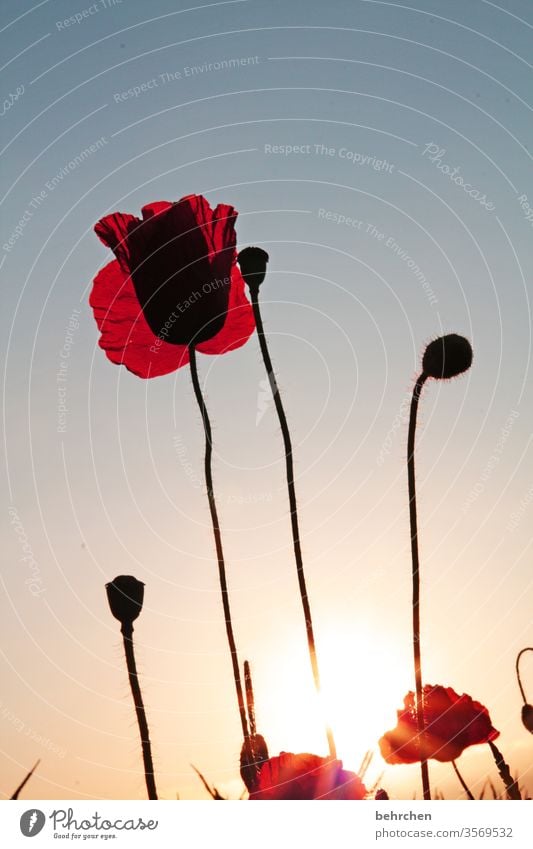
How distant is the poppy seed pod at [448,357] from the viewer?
1079 mm

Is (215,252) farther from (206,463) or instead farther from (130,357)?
(206,463)

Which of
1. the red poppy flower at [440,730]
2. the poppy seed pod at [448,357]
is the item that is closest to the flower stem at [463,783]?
the red poppy flower at [440,730]

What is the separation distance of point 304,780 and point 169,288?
27.9 inches

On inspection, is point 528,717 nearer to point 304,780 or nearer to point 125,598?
point 304,780

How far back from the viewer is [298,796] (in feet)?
3.18

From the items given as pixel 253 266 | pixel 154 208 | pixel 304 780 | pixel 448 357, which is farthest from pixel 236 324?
pixel 304 780

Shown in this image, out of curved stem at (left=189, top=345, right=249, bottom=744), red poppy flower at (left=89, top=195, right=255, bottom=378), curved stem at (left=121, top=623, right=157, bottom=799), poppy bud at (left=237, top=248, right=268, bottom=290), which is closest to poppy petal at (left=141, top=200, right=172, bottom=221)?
red poppy flower at (left=89, top=195, right=255, bottom=378)

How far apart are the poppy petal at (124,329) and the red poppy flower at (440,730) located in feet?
2.08

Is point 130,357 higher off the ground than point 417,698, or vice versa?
point 130,357

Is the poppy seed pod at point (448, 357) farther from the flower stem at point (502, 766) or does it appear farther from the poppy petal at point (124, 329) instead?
the flower stem at point (502, 766)

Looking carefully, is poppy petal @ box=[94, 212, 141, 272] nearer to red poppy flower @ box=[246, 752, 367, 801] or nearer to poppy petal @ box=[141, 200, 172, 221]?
poppy petal @ box=[141, 200, 172, 221]

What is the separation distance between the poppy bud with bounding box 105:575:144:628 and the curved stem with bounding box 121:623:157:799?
1cm

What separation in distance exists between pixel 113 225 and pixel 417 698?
0.80 m
